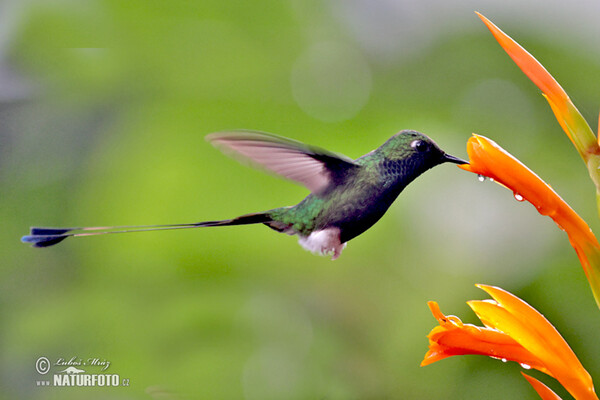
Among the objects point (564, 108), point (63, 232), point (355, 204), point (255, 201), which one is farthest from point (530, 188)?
point (255, 201)

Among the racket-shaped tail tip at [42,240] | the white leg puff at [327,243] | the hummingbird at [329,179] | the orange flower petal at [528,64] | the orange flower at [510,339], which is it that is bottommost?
the orange flower at [510,339]

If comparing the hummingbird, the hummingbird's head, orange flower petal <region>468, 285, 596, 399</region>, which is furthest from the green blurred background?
orange flower petal <region>468, 285, 596, 399</region>

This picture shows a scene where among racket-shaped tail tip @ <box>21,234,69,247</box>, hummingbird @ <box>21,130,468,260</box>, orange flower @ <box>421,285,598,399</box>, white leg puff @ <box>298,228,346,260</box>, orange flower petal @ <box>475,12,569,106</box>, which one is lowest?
orange flower @ <box>421,285,598,399</box>

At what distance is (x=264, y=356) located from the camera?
234 centimetres

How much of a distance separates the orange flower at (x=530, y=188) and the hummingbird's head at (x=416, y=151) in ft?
0.17

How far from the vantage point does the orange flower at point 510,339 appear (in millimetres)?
782

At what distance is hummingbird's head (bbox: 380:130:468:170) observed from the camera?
Result: 2.65ft

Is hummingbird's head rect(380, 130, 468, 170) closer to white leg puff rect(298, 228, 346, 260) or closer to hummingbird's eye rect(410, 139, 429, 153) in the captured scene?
hummingbird's eye rect(410, 139, 429, 153)

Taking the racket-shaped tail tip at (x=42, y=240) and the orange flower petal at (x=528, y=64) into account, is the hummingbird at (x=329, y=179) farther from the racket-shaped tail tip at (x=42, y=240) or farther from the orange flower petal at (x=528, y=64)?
the orange flower petal at (x=528, y=64)

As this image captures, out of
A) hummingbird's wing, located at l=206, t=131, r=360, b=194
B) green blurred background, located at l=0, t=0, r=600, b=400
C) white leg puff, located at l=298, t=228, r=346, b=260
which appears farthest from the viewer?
green blurred background, located at l=0, t=0, r=600, b=400

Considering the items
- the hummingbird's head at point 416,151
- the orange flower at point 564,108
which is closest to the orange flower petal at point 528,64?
the orange flower at point 564,108

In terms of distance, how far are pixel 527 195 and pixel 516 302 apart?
14 cm

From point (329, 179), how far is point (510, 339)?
14.9 inches

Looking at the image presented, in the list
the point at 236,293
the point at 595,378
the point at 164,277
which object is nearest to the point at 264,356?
the point at 236,293
